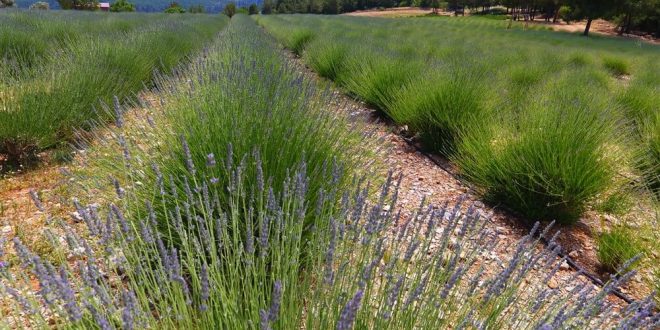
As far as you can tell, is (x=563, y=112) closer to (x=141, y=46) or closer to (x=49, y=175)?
(x=49, y=175)

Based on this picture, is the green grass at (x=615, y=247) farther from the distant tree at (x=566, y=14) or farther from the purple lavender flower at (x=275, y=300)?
the distant tree at (x=566, y=14)

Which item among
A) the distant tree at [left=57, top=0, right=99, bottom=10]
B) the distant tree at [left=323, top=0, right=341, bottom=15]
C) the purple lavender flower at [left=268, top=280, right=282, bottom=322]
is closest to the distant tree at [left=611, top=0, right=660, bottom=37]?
the purple lavender flower at [left=268, top=280, right=282, bottom=322]

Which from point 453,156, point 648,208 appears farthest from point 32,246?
point 648,208

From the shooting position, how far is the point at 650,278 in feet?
7.29

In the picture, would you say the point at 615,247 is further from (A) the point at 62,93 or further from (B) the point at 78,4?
(B) the point at 78,4

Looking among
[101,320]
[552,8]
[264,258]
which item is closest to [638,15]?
[552,8]

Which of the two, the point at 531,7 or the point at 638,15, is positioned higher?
the point at 531,7

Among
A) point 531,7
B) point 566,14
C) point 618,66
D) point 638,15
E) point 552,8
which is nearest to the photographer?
point 618,66

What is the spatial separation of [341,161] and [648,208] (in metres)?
2.20

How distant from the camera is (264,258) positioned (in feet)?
3.83

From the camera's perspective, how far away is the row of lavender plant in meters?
1.04

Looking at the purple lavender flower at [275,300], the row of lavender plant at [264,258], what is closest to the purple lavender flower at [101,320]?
the row of lavender plant at [264,258]

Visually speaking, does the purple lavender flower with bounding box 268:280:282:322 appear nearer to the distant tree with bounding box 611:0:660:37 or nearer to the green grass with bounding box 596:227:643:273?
the green grass with bounding box 596:227:643:273

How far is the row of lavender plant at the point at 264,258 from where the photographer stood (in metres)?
1.04
